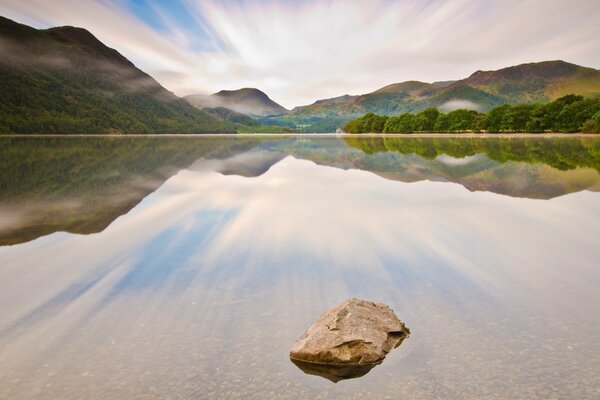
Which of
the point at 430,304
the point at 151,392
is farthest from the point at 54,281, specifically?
the point at 430,304

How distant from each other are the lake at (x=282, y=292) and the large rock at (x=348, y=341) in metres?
0.27

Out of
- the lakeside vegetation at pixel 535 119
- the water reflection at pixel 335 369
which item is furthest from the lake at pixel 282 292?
the lakeside vegetation at pixel 535 119

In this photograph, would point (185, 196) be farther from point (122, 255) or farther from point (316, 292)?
point (316, 292)

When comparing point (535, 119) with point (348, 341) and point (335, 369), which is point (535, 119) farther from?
point (335, 369)

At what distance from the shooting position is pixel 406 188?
104ft

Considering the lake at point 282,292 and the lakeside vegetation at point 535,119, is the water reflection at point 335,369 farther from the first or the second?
the lakeside vegetation at point 535,119

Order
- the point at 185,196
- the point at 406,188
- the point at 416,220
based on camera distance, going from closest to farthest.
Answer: the point at 416,220 < the point at 185,196 < the point at 406,188

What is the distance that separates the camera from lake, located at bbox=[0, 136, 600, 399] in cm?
767

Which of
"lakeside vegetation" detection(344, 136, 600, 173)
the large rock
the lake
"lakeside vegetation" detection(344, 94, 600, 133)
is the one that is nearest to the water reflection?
the large rock

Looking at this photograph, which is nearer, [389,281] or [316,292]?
[316,292]

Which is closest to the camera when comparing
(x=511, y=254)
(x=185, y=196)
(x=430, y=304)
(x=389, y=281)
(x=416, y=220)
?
(x=430, y=304)

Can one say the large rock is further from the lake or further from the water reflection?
the lake

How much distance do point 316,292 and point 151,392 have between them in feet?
17.3

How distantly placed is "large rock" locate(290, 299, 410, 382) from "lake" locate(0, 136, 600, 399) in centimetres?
27
